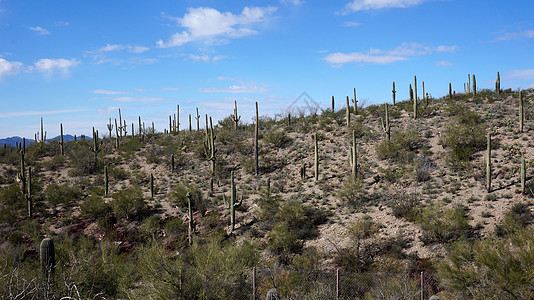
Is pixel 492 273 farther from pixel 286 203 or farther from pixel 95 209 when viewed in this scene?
pixel 95 209

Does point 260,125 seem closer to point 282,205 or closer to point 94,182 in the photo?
point 94,182

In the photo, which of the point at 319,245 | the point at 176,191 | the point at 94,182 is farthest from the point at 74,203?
the point at 319,245

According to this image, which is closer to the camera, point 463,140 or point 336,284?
point 336,284

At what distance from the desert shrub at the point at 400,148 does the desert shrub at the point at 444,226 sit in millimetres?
8527

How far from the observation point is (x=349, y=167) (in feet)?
90.3

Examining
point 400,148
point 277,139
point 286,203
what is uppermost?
point 277,139

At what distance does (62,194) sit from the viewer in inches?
1061

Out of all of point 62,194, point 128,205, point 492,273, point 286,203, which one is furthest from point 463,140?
point 62,194

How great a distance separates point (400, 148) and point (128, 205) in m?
19.7

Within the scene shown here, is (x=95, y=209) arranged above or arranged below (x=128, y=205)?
below

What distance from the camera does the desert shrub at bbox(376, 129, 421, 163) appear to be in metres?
26.7

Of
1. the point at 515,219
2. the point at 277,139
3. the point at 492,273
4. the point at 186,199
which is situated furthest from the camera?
the point at 277,139

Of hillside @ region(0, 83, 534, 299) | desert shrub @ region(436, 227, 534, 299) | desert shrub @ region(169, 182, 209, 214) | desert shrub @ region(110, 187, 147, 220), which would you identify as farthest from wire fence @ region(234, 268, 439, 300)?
desert shrub @ region(110, 187, 147, 220)

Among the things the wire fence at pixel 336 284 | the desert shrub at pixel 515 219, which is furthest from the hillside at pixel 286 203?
the wire fence at pixel 336 284
